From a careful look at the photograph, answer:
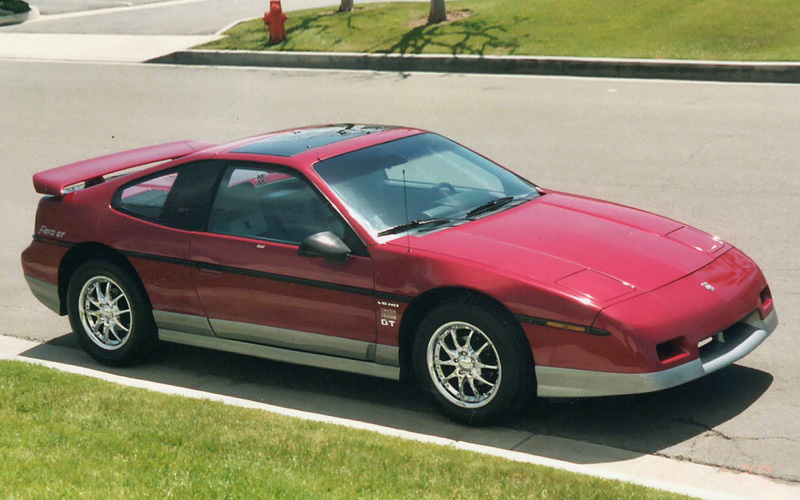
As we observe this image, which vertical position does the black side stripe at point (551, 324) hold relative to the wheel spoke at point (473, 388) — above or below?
above

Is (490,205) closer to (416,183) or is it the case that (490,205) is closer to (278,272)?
(416,183)

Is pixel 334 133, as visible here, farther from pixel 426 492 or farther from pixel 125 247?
pixel 426 492

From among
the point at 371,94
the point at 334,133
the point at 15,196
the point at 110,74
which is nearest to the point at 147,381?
the point at 334,133

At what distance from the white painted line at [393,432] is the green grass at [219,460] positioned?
0.14 metres

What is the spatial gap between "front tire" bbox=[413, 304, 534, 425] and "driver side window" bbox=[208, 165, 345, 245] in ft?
2.84

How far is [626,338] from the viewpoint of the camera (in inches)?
228

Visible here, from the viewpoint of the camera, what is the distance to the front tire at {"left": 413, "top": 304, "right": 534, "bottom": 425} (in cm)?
604

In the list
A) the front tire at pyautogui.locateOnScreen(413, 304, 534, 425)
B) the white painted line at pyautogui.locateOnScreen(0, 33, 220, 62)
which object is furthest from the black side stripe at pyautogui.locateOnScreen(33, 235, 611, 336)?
the white painted line at pyautogui.locateOnScreen(0, 33, 220, 62)

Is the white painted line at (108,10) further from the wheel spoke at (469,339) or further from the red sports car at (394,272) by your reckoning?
the wheel spoke at (469,339)

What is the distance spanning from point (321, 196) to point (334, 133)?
3.14ft

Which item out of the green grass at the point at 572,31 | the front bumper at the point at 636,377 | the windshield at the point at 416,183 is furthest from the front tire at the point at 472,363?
the green grass at the point at 572,31

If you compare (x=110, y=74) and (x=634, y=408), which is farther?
(x=110, y=74)

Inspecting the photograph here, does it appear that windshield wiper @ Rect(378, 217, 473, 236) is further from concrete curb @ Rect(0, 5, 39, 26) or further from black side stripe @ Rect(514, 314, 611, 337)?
concrete curb @ Rect(0, 5, 39, 26)

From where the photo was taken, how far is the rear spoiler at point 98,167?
26.5 feet
